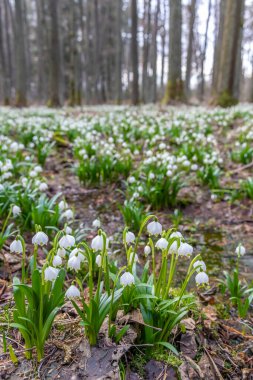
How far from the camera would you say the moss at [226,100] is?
12.6m

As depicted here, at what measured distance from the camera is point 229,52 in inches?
474

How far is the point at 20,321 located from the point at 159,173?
10.8 ft

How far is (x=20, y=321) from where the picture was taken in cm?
188

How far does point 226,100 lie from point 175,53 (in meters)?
3.19

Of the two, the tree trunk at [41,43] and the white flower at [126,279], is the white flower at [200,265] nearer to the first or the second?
the white flower at [126,279]

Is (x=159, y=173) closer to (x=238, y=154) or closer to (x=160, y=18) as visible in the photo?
(x=238, y=154)

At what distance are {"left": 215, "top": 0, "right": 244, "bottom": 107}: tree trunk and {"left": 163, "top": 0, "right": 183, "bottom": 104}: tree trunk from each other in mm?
2011

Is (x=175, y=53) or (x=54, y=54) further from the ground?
(x=54, y=54)

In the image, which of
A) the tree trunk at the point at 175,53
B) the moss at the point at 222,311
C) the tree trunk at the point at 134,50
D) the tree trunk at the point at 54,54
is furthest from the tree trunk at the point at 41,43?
the moss at the point at 222,311

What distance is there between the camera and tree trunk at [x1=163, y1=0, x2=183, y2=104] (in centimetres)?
1362

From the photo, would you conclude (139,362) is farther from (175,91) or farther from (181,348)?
(175,91)

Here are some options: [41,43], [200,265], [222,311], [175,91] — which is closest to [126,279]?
[200,265]

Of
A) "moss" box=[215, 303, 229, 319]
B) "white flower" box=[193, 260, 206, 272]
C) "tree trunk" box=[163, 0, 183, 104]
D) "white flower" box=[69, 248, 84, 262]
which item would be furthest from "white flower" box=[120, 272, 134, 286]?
"tree trunk" box=[163, 0, 183, 104]

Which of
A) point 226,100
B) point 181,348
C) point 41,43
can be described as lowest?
point 181,348
